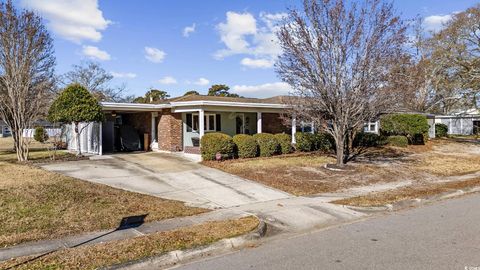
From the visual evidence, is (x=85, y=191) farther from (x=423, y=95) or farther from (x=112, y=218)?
(x=423, y=95)

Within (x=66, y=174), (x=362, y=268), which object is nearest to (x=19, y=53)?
(x=66, y=174)

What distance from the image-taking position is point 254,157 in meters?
17.9

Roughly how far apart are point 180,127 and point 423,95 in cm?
3031

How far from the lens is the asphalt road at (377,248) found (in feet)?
16.3

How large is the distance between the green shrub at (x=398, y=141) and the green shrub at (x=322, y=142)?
6.71 meters

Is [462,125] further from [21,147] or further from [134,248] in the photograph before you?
[134,248]

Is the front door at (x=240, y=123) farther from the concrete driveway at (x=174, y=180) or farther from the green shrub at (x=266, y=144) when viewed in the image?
the concrete driveway at (x=174, y=180)

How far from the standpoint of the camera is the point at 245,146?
17.5 m

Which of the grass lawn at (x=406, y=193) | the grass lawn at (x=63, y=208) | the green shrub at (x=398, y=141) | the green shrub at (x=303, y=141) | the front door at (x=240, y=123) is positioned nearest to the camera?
the grass lawn at (x=63, y=208)

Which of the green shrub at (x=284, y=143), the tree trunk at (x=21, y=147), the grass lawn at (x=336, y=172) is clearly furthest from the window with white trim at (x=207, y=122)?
the tree trunk at (x=21, y=147)

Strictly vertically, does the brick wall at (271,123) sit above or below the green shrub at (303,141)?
above

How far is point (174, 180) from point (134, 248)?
23.0 ft

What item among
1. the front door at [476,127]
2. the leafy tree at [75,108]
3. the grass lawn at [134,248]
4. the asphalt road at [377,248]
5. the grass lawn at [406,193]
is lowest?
the grass lawn at [406,193]

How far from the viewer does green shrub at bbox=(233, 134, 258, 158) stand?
57.4ft
